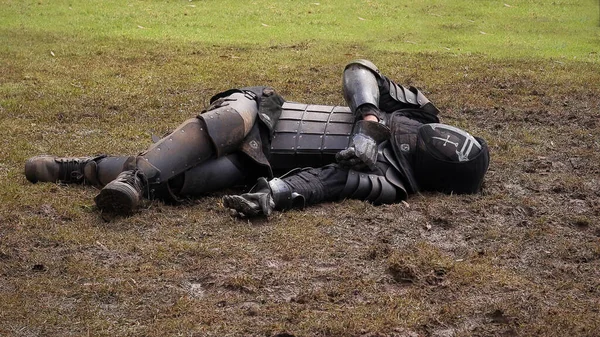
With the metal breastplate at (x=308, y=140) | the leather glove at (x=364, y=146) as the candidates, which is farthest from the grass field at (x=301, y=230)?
the metal breastplate at (x=308, y=140)

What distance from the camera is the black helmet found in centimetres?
643

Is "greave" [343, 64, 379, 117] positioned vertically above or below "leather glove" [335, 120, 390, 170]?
above

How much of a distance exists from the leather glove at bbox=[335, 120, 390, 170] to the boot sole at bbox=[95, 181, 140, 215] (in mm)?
1423

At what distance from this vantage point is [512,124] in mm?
8852

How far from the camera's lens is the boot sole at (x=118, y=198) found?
568 centimetres

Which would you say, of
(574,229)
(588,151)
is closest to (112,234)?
(574,229)

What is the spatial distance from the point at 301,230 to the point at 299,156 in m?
0.98

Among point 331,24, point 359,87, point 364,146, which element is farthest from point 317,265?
point 331,24

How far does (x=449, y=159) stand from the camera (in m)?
6.43

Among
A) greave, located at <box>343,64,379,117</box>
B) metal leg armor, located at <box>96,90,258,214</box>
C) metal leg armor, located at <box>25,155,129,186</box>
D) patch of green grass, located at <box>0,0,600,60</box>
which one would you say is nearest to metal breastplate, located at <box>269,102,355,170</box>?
greave, located at <box>343,64,379,117</box>

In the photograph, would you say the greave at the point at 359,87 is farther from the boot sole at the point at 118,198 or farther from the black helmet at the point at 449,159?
the boot sole at the point at 118,198

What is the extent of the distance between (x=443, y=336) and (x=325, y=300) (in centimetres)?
66

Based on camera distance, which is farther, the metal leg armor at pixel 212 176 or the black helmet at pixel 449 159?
the black helmet at pixel 449 159

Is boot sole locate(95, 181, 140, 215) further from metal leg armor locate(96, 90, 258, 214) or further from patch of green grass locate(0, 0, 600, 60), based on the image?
patch of green grass locate(0, 0, 600, 60)
